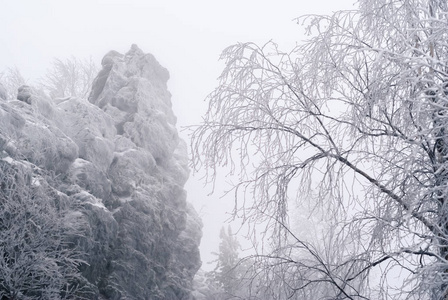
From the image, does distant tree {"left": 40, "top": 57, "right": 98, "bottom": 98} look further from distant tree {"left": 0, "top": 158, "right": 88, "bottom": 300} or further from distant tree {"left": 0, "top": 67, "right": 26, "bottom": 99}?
distant tree {"left": 0, "top": 158, "right": 88, "bottom": 300}

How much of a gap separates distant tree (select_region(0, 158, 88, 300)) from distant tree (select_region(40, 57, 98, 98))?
18.6 m

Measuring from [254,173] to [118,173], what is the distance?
605 inches

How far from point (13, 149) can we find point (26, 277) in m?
4.50

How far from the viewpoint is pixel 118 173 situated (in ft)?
60.4

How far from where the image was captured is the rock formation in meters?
14.7

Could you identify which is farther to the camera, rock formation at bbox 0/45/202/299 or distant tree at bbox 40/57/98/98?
distant tree at bbox 40/57/98/98

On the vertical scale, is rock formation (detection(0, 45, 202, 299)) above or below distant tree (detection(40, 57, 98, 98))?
below

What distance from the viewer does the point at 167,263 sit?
750 inches

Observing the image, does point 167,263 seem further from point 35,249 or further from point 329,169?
point 329,169

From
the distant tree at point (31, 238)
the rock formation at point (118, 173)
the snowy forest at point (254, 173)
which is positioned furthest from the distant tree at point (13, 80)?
the distant tree at point (31, 238)

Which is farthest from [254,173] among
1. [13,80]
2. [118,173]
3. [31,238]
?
[13,80]

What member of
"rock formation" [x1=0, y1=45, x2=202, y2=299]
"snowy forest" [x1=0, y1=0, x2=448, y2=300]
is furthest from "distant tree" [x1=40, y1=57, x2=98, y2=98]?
"rock formation" [x1=0, y1=45, x2=202, y2=299]

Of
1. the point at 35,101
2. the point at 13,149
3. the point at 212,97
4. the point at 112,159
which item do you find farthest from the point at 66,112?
the point at 212,97

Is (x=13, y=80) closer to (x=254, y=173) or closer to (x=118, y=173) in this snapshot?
(x=118, y=173)
